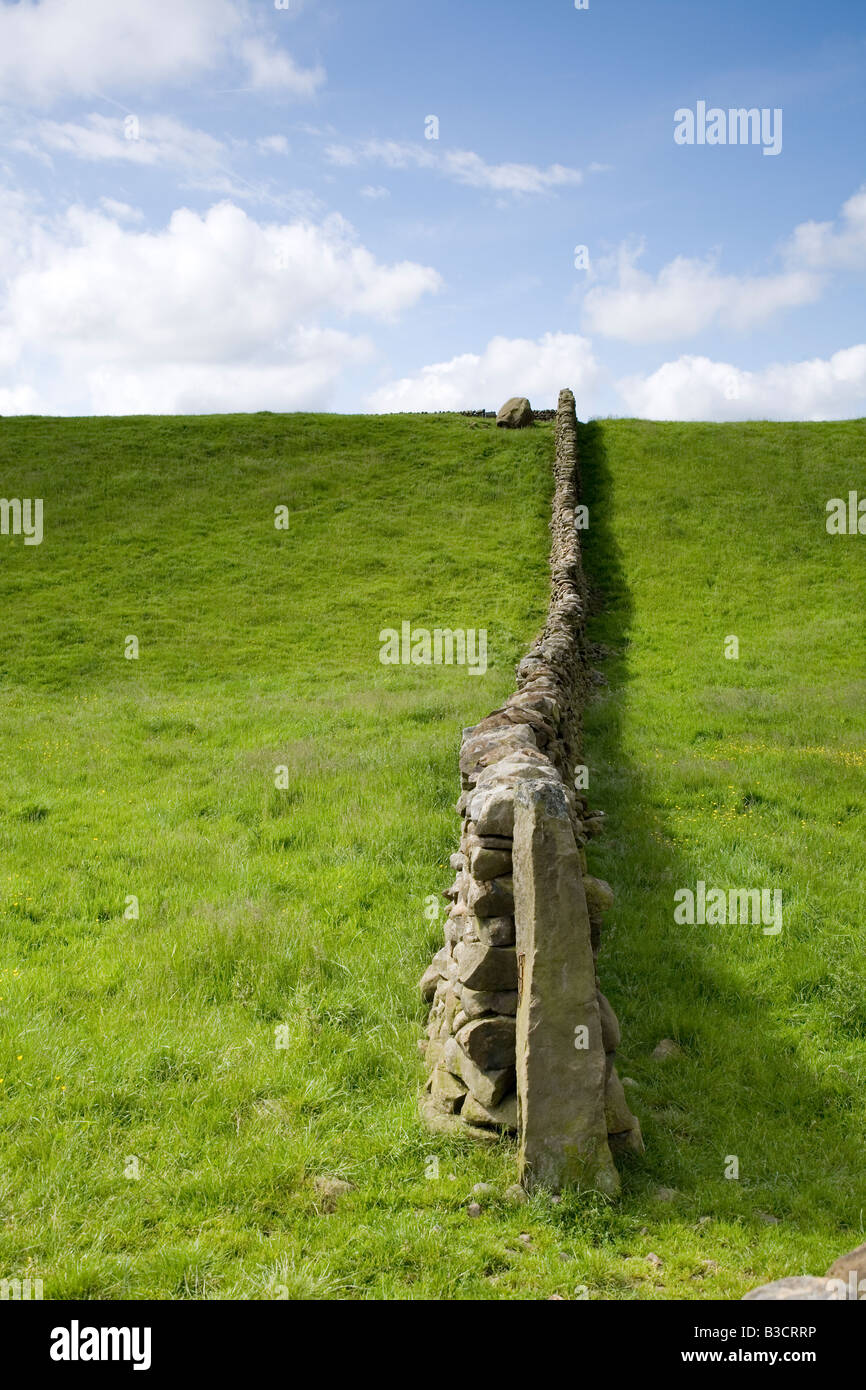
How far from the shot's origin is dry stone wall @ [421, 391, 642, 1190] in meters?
4.95

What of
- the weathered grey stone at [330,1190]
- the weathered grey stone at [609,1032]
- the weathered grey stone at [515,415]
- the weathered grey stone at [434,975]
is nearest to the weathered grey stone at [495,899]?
the weathered grey stone at [609,1032]

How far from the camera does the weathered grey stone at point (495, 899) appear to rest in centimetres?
557

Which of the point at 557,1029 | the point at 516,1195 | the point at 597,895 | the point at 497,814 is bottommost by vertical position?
the point at 516,1195

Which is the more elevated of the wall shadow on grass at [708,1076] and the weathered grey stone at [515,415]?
the weathered grey stone at [515,415]

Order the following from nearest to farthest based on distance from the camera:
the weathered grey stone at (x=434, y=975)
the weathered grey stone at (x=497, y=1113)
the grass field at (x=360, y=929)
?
the grass field at (x=360, y=929), the weathered grey stone at (x=497, y=1113), the weathered grey stone at (x=434, y=975)

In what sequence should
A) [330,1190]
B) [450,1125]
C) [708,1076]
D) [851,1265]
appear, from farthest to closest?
[708,1076] → [450,1125] → [330,1190] → [851,1265]

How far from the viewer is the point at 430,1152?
5.25 meters

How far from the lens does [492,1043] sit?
532 centimetres

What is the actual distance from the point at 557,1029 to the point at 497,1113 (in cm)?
71

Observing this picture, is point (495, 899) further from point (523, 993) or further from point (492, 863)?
point (523, 993)

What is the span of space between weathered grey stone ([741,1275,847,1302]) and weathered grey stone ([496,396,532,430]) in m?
34.4

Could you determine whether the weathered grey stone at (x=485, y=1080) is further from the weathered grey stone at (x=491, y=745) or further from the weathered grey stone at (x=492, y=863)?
the weathered grey stone at (x=491, y=745)

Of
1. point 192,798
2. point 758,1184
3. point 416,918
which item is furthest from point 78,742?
point 758,1184

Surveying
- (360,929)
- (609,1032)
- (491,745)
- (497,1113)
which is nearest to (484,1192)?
(497,1113)
